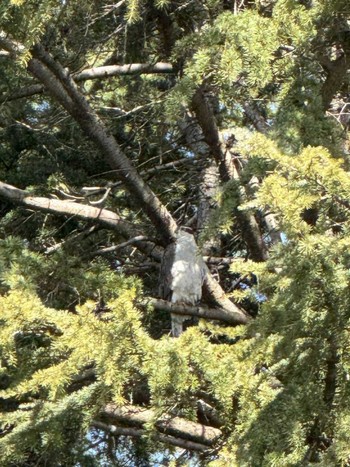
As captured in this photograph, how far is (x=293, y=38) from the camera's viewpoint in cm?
730

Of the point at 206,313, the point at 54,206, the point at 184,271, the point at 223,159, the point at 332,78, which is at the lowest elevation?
the point at 206,313

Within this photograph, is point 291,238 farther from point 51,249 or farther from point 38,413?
point 51,249

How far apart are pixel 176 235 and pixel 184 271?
307mm

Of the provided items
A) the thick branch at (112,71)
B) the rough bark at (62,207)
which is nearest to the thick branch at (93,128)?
the rough bark at (62,207)

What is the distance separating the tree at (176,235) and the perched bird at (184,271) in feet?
0.31

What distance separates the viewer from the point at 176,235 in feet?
29.7

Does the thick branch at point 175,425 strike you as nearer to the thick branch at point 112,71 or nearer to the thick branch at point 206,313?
the thick branch at point 206,313

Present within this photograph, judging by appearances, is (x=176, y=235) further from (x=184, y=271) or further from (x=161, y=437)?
(x=161, y=437)

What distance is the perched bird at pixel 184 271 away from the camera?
908 cm

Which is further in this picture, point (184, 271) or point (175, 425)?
point (184, 271)

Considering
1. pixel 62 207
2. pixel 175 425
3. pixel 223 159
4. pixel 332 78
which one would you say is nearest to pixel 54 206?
pixel 62 207

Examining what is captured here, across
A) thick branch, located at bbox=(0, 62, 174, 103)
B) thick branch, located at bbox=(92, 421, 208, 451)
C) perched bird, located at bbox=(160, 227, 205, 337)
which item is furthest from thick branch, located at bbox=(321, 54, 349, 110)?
thick branch, located at bbox=(92, 421, 208, 451)

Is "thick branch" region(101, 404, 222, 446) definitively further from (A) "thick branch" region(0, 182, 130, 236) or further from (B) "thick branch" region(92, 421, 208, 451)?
(A) "thick branch" region(0, 182, 130, 236)

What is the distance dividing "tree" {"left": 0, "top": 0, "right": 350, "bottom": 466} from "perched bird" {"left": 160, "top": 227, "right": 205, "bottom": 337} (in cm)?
10
